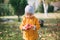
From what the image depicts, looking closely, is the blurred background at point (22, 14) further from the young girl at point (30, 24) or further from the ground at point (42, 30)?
the young girl at point (30, 24)

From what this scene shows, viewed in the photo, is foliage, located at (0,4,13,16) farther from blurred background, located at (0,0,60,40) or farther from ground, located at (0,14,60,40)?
ground, located at (0,14,60,40)

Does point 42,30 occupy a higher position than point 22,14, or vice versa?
point 22,14

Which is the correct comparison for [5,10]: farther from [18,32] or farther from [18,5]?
[18,32]

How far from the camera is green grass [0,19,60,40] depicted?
2221 mm

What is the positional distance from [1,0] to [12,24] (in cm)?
32

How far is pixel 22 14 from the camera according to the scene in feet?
7.38

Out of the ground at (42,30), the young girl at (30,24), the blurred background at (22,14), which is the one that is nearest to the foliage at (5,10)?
the blurred background at (22,14)

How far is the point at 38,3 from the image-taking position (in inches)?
89.0

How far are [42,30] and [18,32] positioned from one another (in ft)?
0.97

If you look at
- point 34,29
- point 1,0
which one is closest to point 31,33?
point 34,29

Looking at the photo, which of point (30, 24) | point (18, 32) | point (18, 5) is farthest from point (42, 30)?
point (30, 24)

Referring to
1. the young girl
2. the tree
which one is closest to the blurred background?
the tree

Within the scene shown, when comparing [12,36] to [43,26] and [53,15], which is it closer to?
[43,26]

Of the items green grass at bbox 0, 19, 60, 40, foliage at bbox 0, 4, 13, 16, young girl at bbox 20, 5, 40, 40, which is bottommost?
green grass at bbox 0, 19, 60, 40
